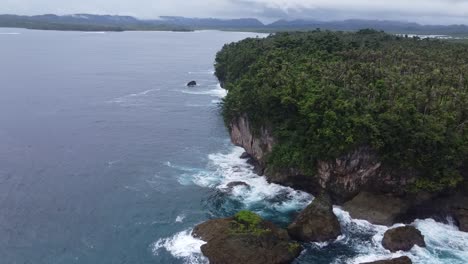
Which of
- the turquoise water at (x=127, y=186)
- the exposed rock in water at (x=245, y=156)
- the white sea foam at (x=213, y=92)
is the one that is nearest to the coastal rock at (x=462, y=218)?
the turquoise water at (x=127, y=186)

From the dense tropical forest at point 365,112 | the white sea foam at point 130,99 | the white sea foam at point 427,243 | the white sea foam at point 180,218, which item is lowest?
the white sea foam at point 180,218

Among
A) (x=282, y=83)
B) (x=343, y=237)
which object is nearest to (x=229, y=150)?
(x=282, y=83)

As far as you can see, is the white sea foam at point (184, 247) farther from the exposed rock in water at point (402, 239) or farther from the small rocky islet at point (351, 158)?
the exposed rock in water at point (402, 239)

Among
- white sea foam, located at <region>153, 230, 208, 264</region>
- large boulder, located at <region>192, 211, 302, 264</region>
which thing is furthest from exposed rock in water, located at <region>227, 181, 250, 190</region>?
white sea foam, located at <region>153, 230, 208, 264</region>

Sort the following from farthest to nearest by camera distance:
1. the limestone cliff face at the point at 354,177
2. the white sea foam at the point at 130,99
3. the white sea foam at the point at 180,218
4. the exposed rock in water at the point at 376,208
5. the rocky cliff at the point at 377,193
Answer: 1. the white sea foam at the point at 130,99
2. the limestone cliff face at the point at 354,177
3. the rocky cliff at the point at 377,193
4. the white sea foam at the point at 180,218
5. the exposed rock in water at the point at 376,208

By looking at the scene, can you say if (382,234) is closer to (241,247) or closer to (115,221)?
(241,247)

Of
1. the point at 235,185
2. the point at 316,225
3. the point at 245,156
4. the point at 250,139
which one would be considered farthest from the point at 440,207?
the point at 245,156

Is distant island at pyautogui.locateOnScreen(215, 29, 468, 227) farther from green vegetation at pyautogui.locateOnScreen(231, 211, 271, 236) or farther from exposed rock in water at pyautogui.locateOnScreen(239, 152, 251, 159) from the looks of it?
green vegetation at pyautogui.locateOnScreen(231, 211, 271, 236)
